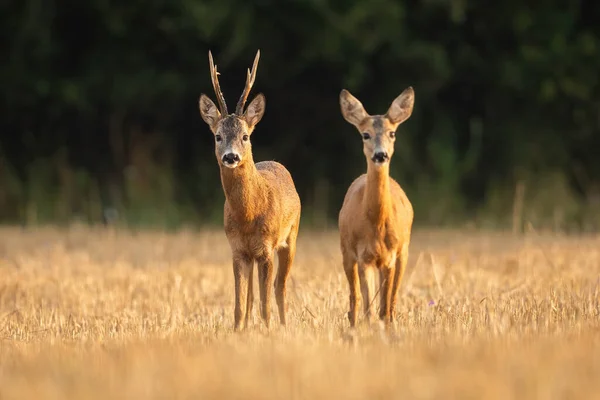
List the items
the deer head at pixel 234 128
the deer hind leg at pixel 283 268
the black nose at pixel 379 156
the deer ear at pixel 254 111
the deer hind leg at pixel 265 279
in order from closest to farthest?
1. the black nose at pixel 379 156
2. the deer head at pixel 234 128
3. the deer hind leg at pixel 265 279
4. the deer ear at pixel 254 111
5. the deer hind leg at pixel 283 268

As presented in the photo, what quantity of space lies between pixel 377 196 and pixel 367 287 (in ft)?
2.37

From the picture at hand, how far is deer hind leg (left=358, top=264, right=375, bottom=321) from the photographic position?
893 centimetres

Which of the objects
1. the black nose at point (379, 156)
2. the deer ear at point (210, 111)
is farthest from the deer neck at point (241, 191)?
the black nose at point (379, 156)

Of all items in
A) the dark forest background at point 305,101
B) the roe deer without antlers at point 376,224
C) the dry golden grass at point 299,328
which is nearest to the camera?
the dry golden grass at point 299,328

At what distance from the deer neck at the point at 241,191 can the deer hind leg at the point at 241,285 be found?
13.7 inches

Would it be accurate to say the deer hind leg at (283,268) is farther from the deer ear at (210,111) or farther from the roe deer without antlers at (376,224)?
the deer ear at (210,111)

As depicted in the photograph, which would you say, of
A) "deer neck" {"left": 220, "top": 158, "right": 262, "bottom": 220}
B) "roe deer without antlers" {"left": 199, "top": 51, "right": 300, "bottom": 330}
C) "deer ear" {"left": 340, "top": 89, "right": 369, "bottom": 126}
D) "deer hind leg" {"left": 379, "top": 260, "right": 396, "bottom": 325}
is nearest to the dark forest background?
"roe deer without antlers" {"left": 199, "top": 51, "right": 300, "bottom": 330}

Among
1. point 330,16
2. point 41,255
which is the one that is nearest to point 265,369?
point 41,255

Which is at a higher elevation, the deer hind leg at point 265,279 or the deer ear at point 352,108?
the deer ear at point 352,108

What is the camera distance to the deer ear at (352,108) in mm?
9258

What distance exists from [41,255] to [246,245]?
578 centimetres

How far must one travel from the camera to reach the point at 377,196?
885cm

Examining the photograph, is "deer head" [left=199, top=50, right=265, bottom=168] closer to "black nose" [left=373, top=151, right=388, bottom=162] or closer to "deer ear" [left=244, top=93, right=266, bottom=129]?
"deer ear" [left=244, top=93, right=266, bottom=129]

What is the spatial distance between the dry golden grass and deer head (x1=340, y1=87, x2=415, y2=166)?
1.26 meters
